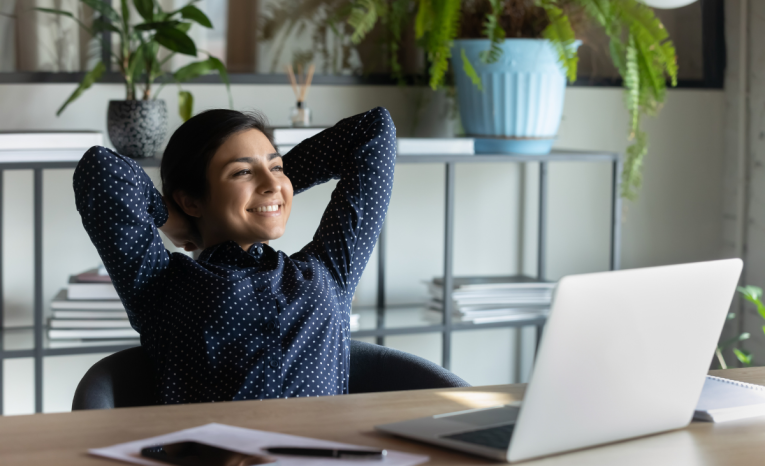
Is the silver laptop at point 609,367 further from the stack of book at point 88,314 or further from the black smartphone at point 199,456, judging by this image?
the stack of book at point 88,314

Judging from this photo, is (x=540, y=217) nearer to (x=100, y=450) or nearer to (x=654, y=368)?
(x=654, y=368)

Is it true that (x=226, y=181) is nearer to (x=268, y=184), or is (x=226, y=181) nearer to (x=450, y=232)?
(x=268, y=184)

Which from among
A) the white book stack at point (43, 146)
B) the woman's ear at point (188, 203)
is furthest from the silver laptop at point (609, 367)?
the white book stack at point (43, 146)

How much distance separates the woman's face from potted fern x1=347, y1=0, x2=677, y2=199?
33.0 inches

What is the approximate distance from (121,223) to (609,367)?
33.4 inches

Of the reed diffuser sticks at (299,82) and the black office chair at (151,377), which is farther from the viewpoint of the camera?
the reed diffuser sticks at (299,82)

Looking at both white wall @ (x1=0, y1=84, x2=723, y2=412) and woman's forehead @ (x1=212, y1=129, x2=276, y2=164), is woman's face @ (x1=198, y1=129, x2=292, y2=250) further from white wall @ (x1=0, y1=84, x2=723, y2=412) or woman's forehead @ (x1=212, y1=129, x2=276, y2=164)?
white wall @ (x1=0, y1=84, x2=723, y2=412)

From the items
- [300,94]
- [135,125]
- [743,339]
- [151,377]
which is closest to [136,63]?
[135,125]

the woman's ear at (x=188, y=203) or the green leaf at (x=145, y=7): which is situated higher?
the green leaf at (x=145, y=7)

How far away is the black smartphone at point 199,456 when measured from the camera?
689mm

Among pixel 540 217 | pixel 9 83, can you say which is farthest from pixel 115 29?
pixel 540 217

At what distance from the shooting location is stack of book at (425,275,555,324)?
7.95 ft

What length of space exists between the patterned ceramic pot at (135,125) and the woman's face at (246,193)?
61 centimetres

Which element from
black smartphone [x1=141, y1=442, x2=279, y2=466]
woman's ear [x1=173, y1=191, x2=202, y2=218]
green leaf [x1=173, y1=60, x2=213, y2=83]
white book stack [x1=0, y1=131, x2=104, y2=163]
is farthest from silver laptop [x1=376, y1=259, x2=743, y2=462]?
green leaf [x1=173, y1=60, x2=213, y2=83]
